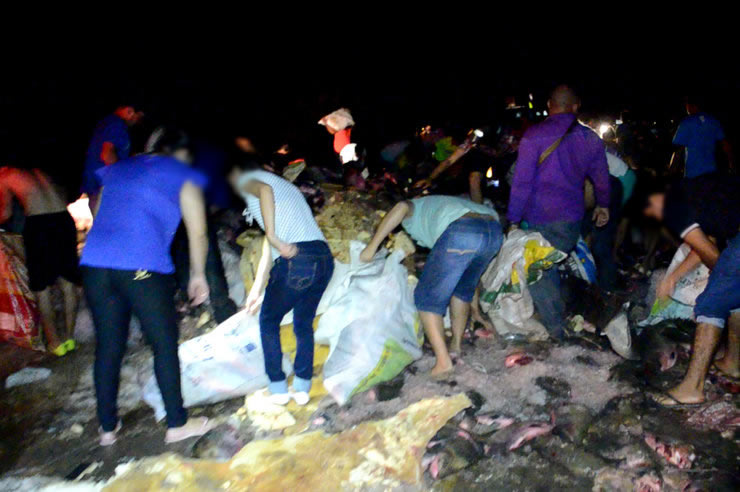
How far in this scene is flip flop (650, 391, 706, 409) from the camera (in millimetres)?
2250

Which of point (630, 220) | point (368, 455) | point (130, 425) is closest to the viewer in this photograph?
point (630, 220)

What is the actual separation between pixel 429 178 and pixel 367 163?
1148 mm

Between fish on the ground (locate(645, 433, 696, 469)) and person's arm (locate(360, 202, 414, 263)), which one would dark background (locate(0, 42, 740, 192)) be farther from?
fish on the ground (locate(645, 433, 696, 469))

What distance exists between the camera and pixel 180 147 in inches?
42.3

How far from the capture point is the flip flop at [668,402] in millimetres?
2250

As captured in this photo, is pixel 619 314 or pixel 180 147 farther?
pixel 619 314

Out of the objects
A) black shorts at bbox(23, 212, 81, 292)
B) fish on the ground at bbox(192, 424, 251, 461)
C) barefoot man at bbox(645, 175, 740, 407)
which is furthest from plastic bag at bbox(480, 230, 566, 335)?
black shorts at bbox(23, 212, 81, 292)

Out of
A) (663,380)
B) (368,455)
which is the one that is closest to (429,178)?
(663,380)

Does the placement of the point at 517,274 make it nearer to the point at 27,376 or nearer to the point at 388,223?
the point at 388,223

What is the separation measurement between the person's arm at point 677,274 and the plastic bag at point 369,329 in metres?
1.46

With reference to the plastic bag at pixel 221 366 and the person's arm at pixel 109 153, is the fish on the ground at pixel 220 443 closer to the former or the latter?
the plastic bag at pixel 221 366

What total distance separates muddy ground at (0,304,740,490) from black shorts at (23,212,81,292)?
681 millimetres

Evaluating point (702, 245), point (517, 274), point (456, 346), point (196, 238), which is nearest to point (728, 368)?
point (702, 245)

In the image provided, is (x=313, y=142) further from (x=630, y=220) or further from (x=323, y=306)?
(x=630, y=220)
